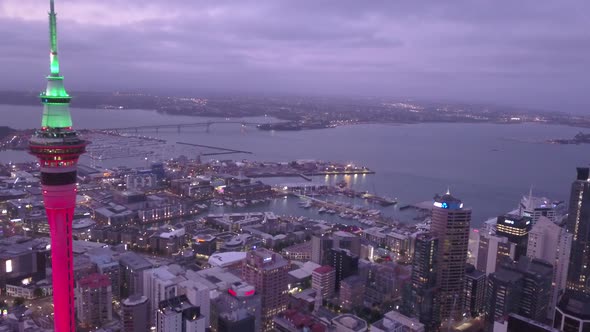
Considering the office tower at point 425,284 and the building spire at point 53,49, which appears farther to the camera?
the office tower at point 425,284

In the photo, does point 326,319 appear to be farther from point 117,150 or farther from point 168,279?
point 117,150

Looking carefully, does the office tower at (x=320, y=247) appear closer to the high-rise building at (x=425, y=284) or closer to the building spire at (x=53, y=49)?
the high-rise building at (x=425, y=284)

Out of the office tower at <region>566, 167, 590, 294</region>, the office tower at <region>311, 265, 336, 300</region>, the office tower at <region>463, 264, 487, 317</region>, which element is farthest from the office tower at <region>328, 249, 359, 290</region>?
the office tower at <region>566, 167, 590, 294</region>

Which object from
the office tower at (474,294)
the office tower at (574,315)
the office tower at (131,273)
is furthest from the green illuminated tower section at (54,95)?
the office tower at (474,294)

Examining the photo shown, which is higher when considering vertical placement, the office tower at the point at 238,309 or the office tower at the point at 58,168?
the office tower at the point at 58,168

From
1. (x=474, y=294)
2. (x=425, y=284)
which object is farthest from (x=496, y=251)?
(x=425, y=284)

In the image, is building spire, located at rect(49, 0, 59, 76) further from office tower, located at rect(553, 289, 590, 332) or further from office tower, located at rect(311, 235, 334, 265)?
office tower, located at rect(553, 289, 590, 332)
